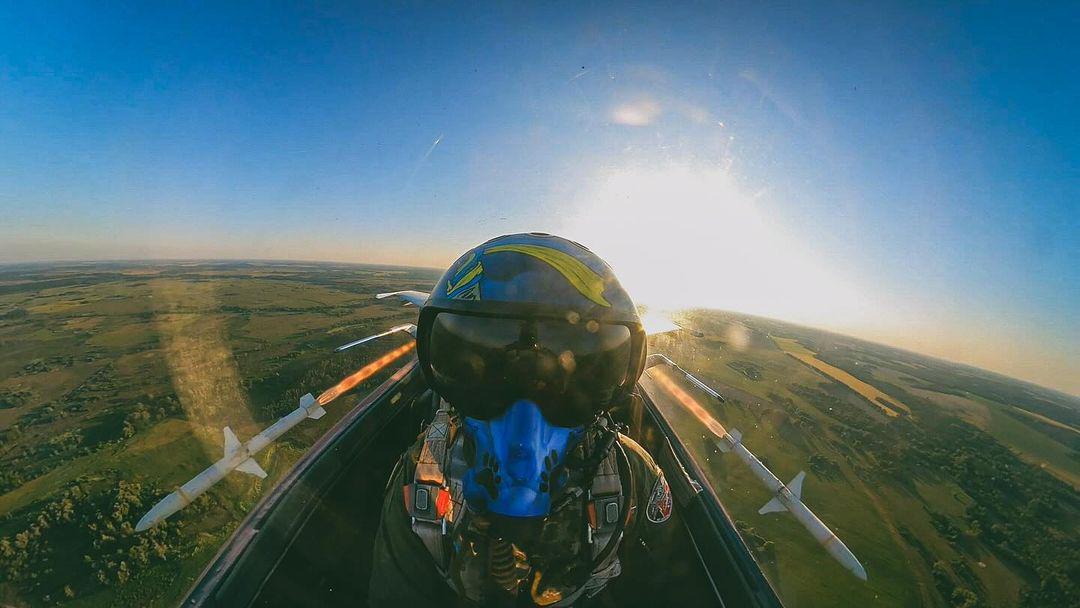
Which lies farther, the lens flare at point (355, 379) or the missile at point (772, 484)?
the missile at point (772, 484)

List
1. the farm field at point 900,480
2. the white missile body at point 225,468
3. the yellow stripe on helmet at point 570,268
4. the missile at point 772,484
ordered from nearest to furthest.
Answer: the yellow stripe on helmet at point 570,268 → the white missile body at point 225,468 → the missile at point 772,484 → the farm field at point 900,480

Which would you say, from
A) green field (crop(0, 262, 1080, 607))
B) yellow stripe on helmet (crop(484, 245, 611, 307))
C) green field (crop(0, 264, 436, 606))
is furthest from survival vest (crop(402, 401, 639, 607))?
green field (crop(0, 264, 436, 606))

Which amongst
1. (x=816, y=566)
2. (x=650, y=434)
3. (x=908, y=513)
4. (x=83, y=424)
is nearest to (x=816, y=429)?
(x=908, y=513)

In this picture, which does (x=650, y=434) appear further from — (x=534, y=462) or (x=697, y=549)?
(x=534, y=462)

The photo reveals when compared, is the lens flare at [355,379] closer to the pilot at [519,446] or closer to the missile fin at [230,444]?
the missile fin at [230,444]

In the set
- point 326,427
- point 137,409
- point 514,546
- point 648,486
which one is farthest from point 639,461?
point 137,409

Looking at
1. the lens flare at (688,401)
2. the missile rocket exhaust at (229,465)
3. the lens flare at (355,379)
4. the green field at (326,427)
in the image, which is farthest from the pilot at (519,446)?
the green field at (326,427)

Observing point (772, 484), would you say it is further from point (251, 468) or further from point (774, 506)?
point (251, 468)

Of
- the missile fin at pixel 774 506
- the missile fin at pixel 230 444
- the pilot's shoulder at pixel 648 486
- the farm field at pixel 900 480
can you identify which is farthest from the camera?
the farm field at pixel 900 480
